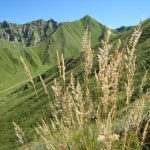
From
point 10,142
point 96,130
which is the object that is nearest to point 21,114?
point 10,142

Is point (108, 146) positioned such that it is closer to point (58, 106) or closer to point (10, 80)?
point (58, 106)

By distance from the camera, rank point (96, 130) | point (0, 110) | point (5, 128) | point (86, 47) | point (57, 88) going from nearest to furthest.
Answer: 1. point (57, 88)
2. point (86, 47)
3. point (96, 130)
4. point (5, 128)
5. point (0, 110)

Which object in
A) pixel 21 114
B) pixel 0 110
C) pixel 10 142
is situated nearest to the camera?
pixel 10 142

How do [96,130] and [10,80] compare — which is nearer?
[96,130]

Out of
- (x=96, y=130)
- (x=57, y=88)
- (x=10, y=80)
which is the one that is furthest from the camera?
(x=10, y=80)

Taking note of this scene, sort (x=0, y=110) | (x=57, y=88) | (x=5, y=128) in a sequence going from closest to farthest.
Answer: (x=57, y=88) → (x=5, y=128) → (x=0, y=110)

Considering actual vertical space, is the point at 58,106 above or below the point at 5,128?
above

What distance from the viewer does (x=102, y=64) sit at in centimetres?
488

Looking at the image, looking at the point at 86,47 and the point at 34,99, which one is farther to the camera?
the point at 34,99

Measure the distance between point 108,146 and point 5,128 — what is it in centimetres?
3521

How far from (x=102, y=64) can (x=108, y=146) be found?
4.12ft

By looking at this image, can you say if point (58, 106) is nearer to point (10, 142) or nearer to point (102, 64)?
point (102, 64)

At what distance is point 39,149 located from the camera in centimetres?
827

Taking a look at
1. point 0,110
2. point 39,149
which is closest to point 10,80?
point 0,110
